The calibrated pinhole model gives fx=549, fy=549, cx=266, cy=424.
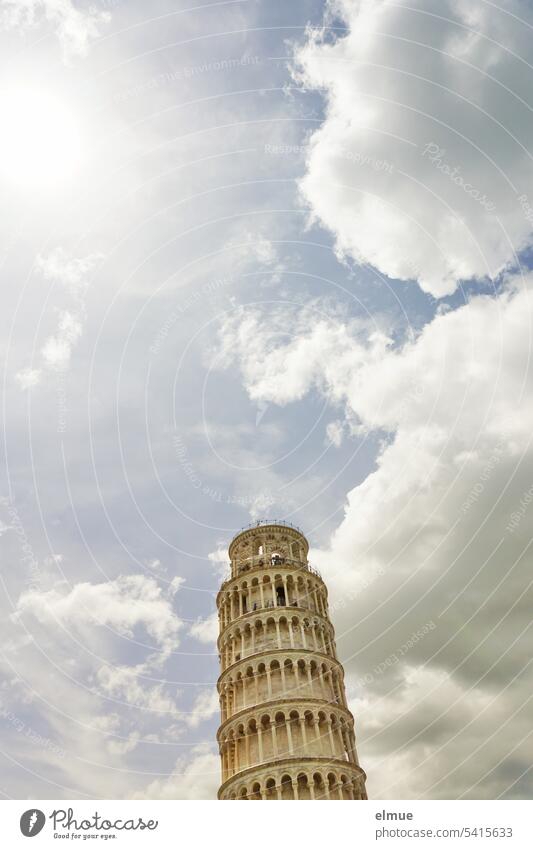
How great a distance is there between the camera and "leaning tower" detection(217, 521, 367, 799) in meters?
47.2

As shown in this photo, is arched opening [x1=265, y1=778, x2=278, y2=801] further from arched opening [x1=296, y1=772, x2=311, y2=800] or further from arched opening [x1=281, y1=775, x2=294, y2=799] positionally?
arched opening [x1=296, y1=772, x2=311, y2=800]

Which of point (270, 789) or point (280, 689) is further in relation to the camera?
point (280, 689)
